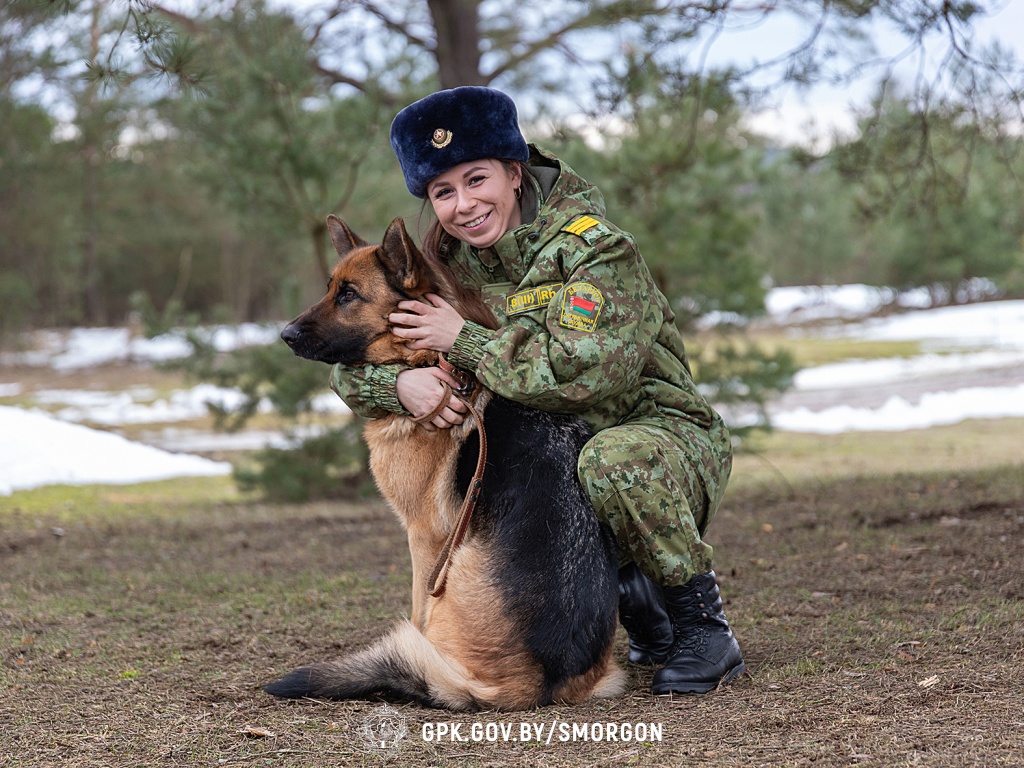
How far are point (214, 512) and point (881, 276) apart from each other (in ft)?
110

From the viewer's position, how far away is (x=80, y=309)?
102 ft

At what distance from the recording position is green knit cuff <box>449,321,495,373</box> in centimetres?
345

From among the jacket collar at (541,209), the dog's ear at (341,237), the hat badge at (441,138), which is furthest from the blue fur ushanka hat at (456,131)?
the dog's ear at (341,237)

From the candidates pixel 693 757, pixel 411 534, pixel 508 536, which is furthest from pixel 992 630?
pixel 411 534

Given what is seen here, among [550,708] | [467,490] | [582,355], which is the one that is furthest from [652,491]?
[550,708]

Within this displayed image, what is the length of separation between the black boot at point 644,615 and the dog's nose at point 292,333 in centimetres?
155

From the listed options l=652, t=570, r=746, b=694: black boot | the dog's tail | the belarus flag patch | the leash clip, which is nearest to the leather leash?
the leash clip

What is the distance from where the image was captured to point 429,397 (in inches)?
137

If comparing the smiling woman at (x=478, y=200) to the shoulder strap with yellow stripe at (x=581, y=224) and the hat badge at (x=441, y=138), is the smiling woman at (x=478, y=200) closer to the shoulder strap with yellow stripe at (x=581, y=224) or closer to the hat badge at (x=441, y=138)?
the hat badge at (x=441, y=138)

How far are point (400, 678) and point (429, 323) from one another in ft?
4.14

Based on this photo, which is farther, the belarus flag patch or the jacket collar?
the jacket collar

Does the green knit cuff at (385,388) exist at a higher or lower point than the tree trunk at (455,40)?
lower

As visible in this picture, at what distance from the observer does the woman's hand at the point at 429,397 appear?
347 cm

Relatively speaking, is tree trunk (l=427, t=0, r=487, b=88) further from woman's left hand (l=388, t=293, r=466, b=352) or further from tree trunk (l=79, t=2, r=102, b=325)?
tree trunk (l=79, t=2, r=102, b=325)
